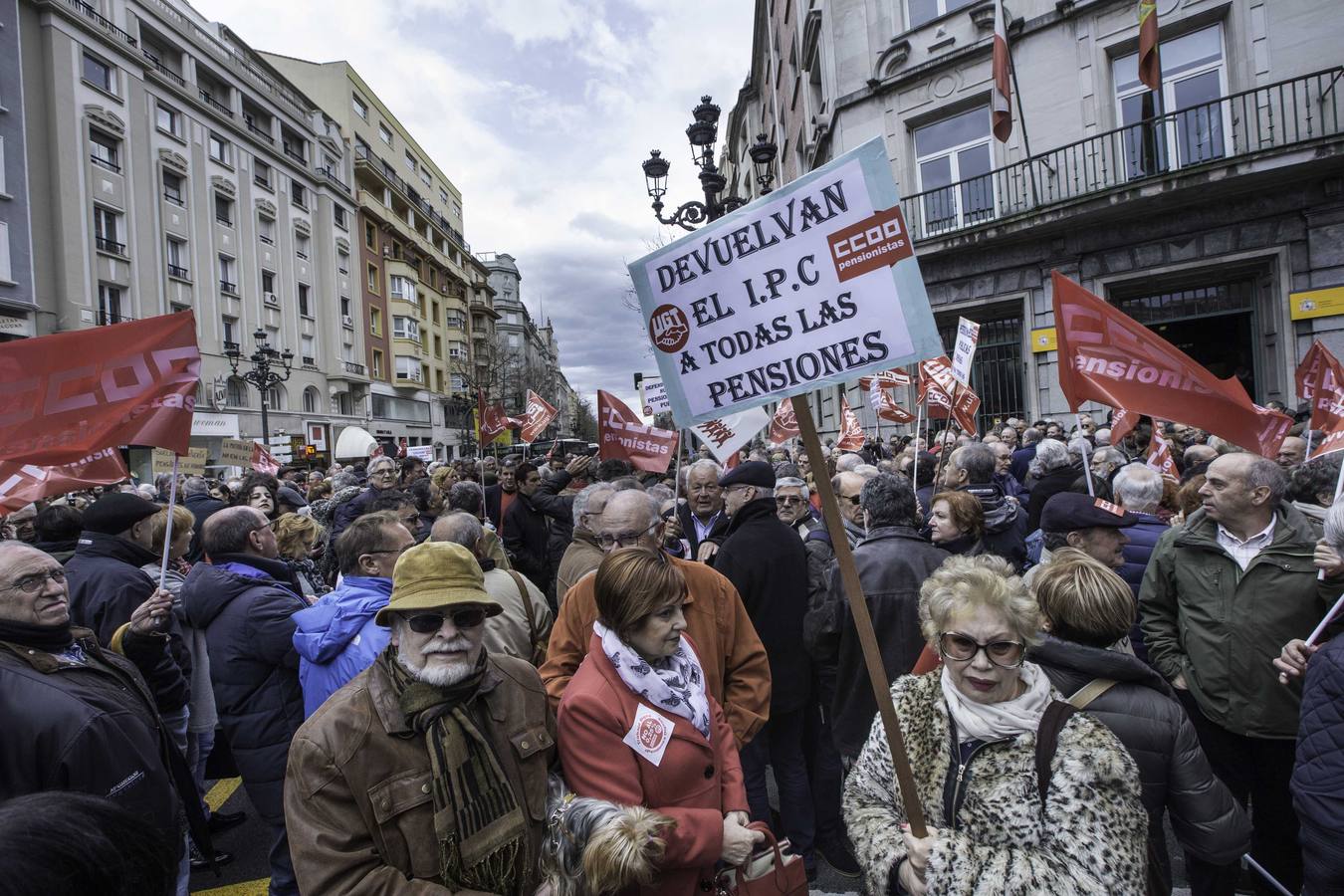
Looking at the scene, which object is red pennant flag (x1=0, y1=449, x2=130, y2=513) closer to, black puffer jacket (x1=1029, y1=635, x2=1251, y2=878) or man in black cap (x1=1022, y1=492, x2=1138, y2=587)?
black puffer jacket (x1=1029, y1=635, x2=1251, y2=878)

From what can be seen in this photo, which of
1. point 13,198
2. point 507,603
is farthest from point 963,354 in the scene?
point 13,198

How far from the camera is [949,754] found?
6.64ft

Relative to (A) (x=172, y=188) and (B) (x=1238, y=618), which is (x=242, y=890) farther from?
(A) (x=172, y=188)

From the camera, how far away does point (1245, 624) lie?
3010mm

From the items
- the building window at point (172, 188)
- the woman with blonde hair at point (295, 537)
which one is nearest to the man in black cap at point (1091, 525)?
the woman with blonde hair at point (295, 537)

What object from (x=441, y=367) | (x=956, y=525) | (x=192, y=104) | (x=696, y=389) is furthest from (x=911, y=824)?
(x=441, y=367)

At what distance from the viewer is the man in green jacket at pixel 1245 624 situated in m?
2.94

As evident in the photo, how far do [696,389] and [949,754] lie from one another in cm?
136

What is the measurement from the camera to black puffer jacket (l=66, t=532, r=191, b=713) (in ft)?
11.9

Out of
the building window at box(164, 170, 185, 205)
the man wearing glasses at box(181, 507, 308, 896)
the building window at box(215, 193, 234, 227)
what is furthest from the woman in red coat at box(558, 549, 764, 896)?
the building window at box(215, 193, 234, 227)

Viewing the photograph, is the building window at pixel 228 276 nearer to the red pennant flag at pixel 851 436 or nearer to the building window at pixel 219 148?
the building window at pixel 219 148

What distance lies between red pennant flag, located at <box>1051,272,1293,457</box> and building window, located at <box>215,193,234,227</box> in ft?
121

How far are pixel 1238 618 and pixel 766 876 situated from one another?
2319 millimetres

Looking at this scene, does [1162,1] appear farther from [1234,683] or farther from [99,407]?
[99,407]
